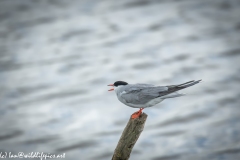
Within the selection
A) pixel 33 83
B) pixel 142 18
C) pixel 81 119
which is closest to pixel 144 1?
pixel 142 18

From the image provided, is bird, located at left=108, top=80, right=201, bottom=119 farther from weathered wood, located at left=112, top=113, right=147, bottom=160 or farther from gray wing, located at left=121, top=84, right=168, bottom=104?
weathered wood, located at left=112, top=113, right=147, bottom=160

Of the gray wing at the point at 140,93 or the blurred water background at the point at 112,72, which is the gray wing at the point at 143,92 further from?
the blurred water background at the point at 112,72

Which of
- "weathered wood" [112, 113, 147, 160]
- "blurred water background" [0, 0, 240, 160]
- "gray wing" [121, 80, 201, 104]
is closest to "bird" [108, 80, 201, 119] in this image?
"gray wing" [121, 80, 201, 104]

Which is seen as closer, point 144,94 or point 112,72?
point 144,94

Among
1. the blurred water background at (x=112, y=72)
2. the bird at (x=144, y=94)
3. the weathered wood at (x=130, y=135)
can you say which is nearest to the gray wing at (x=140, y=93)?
the bird at (x=144, y=94)

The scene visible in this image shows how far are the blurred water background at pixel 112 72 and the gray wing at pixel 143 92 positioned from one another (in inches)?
230

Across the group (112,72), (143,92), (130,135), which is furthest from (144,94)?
(112,72)

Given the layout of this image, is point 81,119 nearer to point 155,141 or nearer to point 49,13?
point 155,141

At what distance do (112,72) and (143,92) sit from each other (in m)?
10.3

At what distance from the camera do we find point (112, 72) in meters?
18.4

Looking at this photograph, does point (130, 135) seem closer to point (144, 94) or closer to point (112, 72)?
point (144, 94)

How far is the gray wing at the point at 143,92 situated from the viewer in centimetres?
785

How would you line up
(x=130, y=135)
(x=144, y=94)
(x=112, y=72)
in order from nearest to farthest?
(x=130, y=135) < (x=144, y=94) < (x=112, y=72)

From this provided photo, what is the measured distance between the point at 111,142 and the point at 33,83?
17.6 feet
